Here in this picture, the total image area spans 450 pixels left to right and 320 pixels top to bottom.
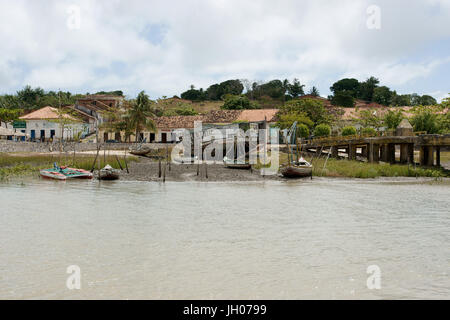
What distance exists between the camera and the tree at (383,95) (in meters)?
113

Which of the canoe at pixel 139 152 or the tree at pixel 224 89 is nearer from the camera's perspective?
the canoe at pixel 139 152

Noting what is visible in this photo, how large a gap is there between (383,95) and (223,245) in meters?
111

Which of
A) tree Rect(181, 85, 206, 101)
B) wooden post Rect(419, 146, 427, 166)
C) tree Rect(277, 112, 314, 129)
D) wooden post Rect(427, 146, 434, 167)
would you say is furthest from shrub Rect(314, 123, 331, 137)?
tree Rect(181, 85, 206, 101)

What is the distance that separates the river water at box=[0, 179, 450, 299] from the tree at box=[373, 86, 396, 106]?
304 feet

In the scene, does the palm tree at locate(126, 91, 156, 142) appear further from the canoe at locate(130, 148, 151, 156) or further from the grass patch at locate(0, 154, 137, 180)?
the grass patch at locate(0, 154, 137, 180)

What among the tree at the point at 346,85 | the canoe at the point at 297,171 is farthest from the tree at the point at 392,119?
the tree at the point at 346,85

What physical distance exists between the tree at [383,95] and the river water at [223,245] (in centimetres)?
9254

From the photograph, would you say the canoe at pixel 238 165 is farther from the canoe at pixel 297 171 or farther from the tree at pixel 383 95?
the tree at pixel 383 95

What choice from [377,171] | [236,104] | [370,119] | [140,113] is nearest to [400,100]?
[370,119]

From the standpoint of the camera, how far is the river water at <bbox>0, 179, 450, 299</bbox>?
10266 millimetres

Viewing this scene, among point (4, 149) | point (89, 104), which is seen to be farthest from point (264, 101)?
point (4, 149)

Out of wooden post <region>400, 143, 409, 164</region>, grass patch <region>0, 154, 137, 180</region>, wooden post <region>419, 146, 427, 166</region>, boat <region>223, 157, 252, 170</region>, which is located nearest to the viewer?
grass patch <region>0, 154, 137, 180</region>
